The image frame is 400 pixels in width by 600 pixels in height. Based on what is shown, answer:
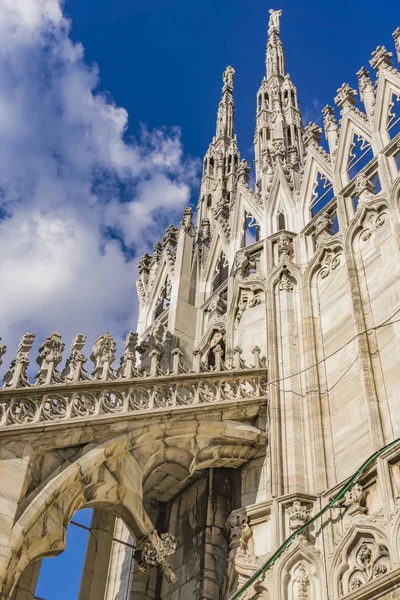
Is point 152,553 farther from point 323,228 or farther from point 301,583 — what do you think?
point 323,228

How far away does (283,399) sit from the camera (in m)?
12.2

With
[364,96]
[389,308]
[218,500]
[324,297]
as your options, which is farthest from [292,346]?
[364,96]

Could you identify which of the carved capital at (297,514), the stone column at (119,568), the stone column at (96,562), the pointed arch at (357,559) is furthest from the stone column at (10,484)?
the stone column at (119,568)

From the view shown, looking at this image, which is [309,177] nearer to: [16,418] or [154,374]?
[154,374]

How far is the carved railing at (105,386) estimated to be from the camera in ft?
32.6

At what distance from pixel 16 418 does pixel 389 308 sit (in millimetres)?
5978

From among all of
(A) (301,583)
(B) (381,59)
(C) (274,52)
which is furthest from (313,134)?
(C) (274,52)

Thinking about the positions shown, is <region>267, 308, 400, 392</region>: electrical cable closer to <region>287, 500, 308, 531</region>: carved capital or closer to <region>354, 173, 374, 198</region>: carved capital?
<region>287, 500, 308, 531</region>: carved capital

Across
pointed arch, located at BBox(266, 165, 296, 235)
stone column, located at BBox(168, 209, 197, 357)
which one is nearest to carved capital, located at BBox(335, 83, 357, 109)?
pointed arch, located at BBox(266, 165, 296, 235)

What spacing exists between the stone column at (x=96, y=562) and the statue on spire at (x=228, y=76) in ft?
71.9

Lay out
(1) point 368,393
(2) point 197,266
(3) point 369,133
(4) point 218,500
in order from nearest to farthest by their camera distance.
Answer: (1) point 368,393 → (4) point 218,500 → (3) point 369,133 → (2) point 197,266

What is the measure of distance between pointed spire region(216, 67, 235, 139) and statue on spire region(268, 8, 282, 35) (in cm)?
254

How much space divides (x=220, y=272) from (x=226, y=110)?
12.4m

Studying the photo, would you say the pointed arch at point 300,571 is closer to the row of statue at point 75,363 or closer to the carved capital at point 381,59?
the row of statue at point 75,363
